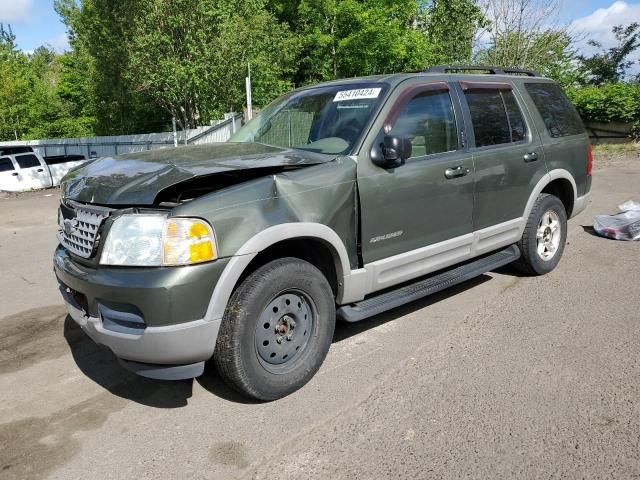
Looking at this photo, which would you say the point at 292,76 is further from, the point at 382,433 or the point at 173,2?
the point at 382,433

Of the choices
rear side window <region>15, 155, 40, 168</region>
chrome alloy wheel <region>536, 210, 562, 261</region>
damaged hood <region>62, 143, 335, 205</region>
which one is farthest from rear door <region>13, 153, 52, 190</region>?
chrome alloy wheel <region>536, 210, 562, 261</region>

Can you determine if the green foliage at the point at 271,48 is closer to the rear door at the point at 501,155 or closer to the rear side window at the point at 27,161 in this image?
the rear side window at the point at 27,161

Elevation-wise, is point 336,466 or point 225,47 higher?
point 225,47

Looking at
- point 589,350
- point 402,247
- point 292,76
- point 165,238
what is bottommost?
point 589,350

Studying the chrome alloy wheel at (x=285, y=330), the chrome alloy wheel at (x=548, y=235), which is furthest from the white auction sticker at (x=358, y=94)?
the chrome alloy wheel at (x=548, y=235)

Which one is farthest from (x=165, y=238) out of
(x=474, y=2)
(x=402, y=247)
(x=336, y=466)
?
(x=474, y=2)

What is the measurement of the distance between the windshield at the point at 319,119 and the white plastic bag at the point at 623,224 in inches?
186

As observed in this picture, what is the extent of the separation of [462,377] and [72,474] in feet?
7.73

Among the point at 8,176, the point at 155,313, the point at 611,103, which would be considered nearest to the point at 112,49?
the point at 8,176

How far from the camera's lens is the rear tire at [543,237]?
5270 millimetres

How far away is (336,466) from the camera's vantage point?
271 cm

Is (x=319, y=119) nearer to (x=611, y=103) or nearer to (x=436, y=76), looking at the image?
(x=436, y=76)

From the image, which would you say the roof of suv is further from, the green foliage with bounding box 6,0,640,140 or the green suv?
the green foliage with bounding box 6,0,640,140

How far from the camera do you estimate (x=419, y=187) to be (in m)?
4.00
